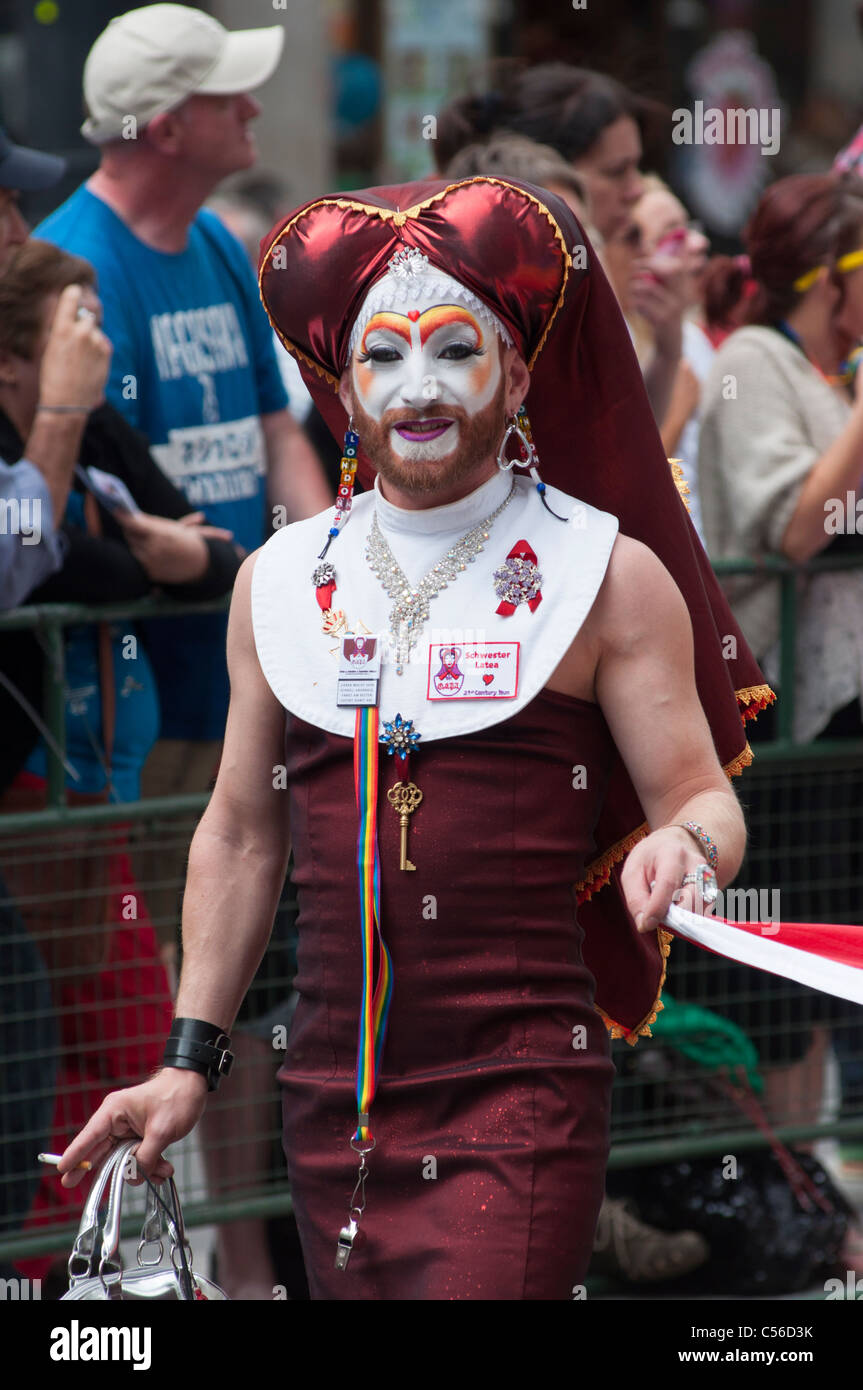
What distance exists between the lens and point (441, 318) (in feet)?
8.98

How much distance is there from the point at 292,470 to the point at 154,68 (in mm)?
1021

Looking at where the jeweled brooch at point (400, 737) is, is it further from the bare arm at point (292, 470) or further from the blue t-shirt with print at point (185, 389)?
the bare arm at point (292, 470)

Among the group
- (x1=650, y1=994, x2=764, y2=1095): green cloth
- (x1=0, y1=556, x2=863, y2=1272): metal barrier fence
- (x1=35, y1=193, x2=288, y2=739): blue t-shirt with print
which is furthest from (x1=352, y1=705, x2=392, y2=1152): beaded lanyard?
(x1=650, y1=994, x2=764, y2=1095): green cloth

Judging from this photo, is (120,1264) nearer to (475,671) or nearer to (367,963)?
(367,963)

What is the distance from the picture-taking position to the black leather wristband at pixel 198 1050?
284 centimetres

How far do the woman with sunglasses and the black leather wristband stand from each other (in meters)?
2.35

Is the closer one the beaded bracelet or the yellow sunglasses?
the beaded bracelet

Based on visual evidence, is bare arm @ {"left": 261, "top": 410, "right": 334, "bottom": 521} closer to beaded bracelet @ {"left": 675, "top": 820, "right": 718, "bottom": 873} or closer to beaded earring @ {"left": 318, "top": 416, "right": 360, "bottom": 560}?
beaded earring @ {"left": 318, "top": 416, "right": 360, "bottom": 560}

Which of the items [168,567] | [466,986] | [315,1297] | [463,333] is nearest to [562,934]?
[466,986]

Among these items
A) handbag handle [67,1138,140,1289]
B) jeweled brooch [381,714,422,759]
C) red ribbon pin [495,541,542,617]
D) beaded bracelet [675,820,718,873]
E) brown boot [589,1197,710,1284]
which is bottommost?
brown boot [589,1197,710,1284]

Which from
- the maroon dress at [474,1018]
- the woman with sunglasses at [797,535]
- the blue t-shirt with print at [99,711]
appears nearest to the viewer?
the maroon dress at [474,1018]

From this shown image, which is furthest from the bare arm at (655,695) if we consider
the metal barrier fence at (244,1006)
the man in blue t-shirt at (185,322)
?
the man in blue t-shirt at (185,322)

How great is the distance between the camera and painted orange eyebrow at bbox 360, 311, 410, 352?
2744 mm

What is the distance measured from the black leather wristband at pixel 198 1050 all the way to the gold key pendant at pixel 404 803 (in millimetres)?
396
